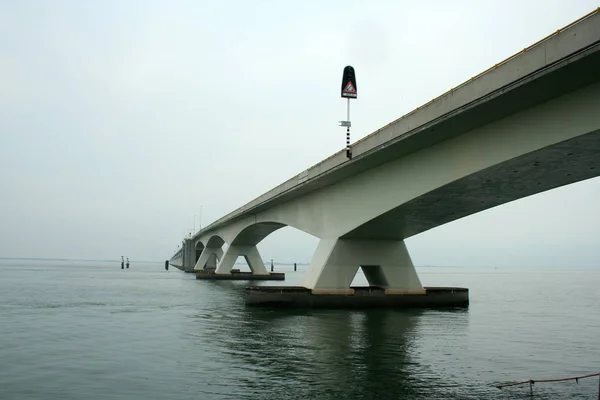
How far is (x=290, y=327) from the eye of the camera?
24.5m

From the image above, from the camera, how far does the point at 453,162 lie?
76.8 feet

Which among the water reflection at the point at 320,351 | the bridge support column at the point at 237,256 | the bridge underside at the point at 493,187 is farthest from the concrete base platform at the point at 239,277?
the water reflection at the point at 320,351

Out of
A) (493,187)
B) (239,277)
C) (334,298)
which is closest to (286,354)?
(493,187)

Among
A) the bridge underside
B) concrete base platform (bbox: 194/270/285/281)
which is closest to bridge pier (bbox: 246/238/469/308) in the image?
the bridge underside

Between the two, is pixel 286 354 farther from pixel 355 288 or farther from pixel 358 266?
pixel 355 288

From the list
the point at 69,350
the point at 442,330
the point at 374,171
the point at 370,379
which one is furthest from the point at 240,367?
the point at 374,171

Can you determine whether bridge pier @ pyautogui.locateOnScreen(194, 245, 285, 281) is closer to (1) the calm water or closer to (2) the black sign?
(1) the calm water

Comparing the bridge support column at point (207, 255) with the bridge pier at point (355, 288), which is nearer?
the bridge pier at point (355, 288)

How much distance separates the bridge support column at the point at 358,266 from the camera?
33344 millimetres

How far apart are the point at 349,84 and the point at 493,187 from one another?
11382 mm

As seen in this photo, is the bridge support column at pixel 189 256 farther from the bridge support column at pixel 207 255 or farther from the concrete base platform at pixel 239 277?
the concrete base platform at pixel 239 277

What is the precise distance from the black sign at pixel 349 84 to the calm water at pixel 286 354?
13.0 meters

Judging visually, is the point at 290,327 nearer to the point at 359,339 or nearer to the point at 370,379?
the point at 359,339

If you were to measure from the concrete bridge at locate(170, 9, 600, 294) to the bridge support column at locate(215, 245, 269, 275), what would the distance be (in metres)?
35.0
